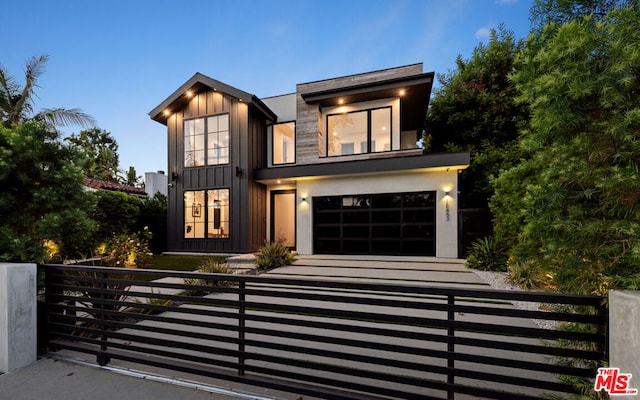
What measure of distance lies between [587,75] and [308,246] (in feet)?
29.2

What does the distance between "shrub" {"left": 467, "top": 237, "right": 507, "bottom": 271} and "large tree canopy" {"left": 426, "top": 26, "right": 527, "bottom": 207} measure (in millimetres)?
4187

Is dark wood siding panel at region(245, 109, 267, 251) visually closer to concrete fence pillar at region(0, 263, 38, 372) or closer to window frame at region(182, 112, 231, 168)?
window frame at region(182, 112, 231, 168)

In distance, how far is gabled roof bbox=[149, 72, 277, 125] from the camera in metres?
10.1

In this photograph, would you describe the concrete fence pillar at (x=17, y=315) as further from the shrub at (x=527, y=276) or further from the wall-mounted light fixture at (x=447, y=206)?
the wall-mounted light fixture at (x=447, y=206)

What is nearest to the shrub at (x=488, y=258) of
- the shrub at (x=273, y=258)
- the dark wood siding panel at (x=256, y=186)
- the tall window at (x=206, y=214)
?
the shrub at (x=273, y=258)

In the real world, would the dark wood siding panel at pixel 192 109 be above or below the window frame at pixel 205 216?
above

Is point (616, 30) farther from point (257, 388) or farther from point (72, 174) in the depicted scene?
point (72, 174)

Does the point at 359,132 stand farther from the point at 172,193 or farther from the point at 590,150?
the point at 590,150

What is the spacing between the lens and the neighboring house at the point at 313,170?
8.83 m

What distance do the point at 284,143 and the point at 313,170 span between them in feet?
11.0

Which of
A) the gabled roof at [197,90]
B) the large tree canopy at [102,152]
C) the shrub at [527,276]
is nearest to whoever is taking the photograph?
the shrub at [527,276]

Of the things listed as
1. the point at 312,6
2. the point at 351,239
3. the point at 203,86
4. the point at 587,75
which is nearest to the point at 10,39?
the point at 203,86

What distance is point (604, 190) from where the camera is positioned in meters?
1.67

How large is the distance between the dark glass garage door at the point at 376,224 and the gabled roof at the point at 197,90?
4.48 meters
